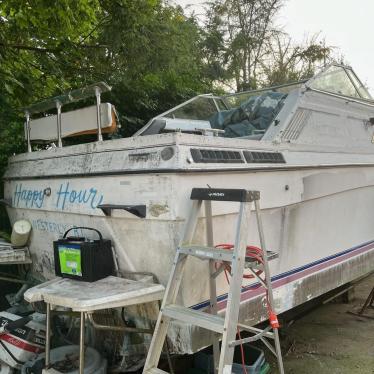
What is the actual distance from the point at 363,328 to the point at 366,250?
2.58 feet

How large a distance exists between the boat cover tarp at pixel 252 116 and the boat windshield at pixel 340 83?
1.18 feet

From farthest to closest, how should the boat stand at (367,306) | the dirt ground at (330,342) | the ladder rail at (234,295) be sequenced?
1. the boat stand at (367,306)
2. the dirt ground at (330,342)
3. the ladder rail at (234,295)

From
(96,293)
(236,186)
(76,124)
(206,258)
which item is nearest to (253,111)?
(236,186)

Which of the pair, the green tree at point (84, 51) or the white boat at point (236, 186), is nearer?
the white boat at point (236, 186)

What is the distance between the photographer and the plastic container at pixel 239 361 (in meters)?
2.87

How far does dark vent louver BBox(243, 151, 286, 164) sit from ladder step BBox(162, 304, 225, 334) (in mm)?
1040

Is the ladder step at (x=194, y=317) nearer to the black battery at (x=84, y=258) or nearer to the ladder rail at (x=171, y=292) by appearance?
the ladder rail at (x=171, y=292)

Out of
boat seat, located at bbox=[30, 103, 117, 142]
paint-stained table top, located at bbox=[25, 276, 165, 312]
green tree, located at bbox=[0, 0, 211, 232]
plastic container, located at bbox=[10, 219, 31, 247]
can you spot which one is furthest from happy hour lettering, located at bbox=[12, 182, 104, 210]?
green tree, located at bbox=[0, 0, 211, 232]

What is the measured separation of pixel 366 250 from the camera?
14.0 feet

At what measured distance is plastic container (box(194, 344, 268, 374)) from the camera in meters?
2.87

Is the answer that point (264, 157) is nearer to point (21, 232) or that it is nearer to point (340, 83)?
point (340, 83)

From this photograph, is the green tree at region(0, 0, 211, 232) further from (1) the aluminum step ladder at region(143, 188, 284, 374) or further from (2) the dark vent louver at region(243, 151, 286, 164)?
(1) the aluminum step ladder at region(143, 188, 284, 374)

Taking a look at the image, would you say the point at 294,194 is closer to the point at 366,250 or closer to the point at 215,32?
the point at 366,250

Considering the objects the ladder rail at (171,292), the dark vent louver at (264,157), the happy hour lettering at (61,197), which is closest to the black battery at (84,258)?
the happy hour lettering at (61,197)
